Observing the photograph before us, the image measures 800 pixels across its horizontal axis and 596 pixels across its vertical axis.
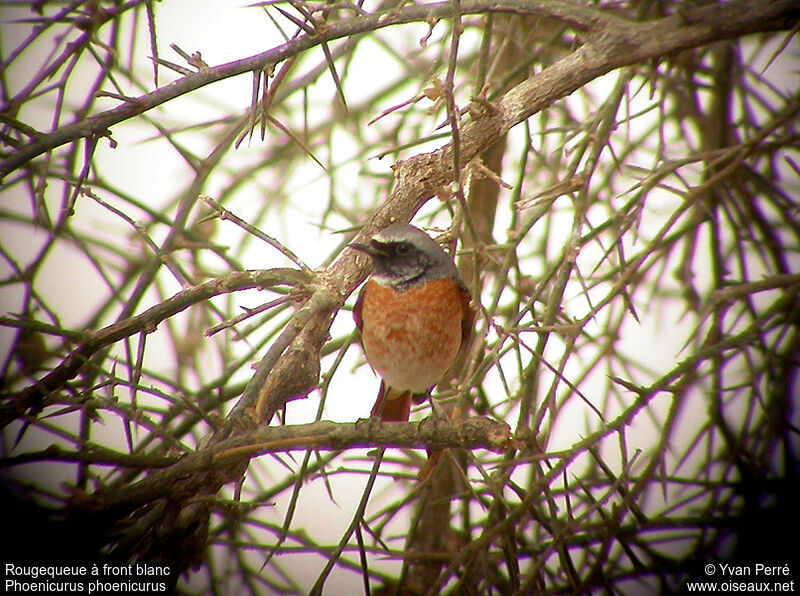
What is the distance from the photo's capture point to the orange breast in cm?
323

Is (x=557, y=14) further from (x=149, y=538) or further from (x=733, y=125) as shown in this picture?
(x=149, y=538)

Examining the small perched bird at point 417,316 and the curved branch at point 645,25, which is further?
the small perched bird at point 417,316

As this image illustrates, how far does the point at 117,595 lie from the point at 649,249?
213 cm

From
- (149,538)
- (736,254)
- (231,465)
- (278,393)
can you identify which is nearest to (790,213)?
(736,254)

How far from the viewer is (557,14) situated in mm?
2883

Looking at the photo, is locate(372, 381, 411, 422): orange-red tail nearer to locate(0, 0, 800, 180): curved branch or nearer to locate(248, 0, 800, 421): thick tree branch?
locate(248, 0, 800, 421): thick tree branch

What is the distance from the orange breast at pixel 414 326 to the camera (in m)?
3.23

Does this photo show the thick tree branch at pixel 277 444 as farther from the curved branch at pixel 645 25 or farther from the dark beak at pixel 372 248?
the curved branch at pixel 645 25

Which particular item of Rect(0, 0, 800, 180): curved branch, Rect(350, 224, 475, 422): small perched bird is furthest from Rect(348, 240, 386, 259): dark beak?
Rect(0, 0, 800, 180): curved branch

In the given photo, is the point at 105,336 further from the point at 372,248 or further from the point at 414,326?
the point at 414,326

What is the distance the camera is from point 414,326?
3.22 m

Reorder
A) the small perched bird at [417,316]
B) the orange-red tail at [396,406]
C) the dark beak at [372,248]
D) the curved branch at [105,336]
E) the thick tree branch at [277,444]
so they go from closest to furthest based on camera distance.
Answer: the thick tree branch at [277,444]
the curved branch at [105,336]
the dark beak at [372,248]
the small perched bird at [417,316]
the orange-red tail at [396,406]

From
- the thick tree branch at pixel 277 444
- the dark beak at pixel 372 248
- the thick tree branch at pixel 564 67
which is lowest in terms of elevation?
the thick tree branch at pixel 277 444

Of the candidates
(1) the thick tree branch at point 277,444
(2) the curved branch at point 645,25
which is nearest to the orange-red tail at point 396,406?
(1) the thick tree branch at point 277,444
